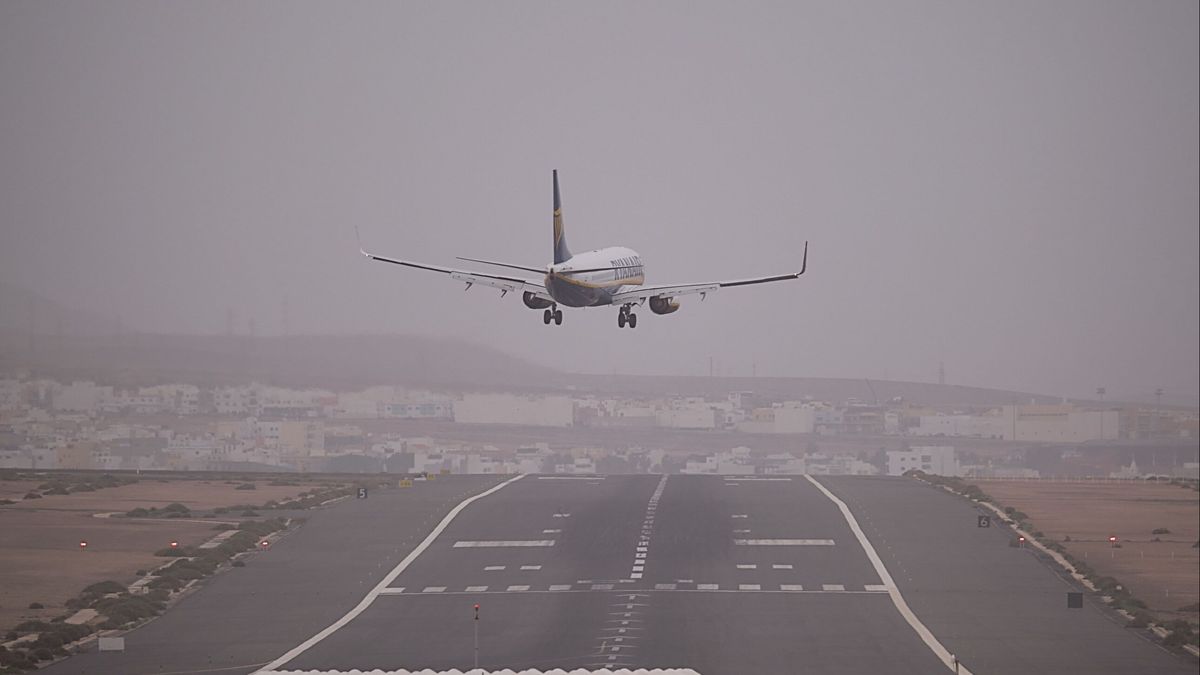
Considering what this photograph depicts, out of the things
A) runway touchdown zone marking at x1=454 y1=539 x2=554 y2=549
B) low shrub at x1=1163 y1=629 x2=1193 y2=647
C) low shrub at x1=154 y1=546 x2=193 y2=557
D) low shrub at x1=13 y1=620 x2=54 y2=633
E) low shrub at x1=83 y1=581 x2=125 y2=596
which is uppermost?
runway touchdown zone marking at x1=454 y1=539 x2=554 y2=549

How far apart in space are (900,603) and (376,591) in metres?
35.3

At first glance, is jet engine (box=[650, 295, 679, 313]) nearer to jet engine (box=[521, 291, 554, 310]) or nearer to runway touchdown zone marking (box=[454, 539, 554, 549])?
→ jet engine (box=[521, 291, 554, 310])

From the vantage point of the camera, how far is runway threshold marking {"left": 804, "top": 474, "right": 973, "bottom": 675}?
88.1 metres

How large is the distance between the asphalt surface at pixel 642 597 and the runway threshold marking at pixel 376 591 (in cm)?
57

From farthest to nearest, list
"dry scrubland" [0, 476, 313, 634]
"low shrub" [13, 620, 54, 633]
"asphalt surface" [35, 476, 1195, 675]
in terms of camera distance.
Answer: "dry scrubland" [0, 476, 313, 634], "low shrub" [13, 620, 54, 633], "asphalt surface" [35, 476, 1195, 675]

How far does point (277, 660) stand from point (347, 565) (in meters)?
37.1

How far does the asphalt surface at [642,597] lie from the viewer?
88.6m

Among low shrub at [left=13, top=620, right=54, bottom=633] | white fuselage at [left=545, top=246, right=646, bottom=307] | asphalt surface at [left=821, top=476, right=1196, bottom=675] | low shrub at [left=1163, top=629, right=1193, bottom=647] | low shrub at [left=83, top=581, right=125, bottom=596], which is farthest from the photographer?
low shrub at [left=83, top=581, right=125, bottom=596]

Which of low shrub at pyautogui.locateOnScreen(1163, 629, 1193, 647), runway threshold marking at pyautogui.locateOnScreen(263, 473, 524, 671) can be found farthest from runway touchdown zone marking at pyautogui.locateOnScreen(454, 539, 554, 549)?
low shrub at pyautogui.locateOnScreen(1163, 629, 1193, 647)

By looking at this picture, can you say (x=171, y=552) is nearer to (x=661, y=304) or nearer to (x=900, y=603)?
(x=661, y=304)

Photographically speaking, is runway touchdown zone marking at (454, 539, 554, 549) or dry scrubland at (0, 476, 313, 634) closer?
dry scrubland at (0, 476, 313, 634)

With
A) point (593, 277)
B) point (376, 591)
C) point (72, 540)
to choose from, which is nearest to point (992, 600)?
point (593, 277)

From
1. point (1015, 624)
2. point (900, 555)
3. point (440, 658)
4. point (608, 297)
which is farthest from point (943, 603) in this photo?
point (440, 658)

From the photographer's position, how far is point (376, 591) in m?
113
